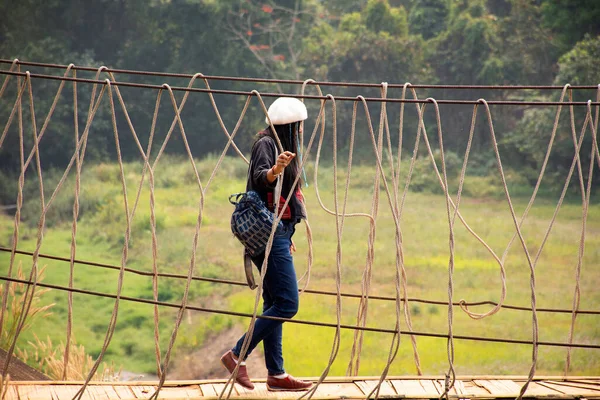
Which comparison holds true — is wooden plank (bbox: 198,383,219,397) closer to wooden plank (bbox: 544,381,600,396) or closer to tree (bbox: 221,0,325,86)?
wooden plank (bbox: 544,381,600,396)

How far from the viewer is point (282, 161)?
2.75 metres

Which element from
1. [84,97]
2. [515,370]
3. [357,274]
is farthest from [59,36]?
[515,370]

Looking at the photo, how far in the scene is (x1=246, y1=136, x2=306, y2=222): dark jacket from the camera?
9.41 feet

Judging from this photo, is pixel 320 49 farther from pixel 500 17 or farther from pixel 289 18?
pixel 500 17

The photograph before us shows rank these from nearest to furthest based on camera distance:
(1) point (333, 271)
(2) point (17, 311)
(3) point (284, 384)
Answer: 1. (3) point (284, 384)
2. (2) point (17, 311)
3. (1) point (333, 271)

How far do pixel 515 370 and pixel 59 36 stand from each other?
10724 mm

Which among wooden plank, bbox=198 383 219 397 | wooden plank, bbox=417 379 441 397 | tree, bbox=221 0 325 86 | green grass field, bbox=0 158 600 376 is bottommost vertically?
green grass field, bbox=0 158 600 376

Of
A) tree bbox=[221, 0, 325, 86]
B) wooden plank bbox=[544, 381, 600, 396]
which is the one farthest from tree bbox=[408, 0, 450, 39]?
wooden plank bbox=[544, 381, 600, 396]

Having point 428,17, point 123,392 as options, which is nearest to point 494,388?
point 123,392

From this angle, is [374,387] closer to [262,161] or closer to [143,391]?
[143,391]

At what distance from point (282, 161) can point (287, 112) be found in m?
0.27

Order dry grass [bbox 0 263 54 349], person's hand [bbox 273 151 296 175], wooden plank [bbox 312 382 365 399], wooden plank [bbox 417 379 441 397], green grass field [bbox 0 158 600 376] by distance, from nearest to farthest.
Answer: person's hand [bbox 273 151 296 175], wooden plank [bbox 312 382 365 399], wooden plank [bbox 417 379 441 397], dry grass [bbox 0 263 54 349], green grass field [bbox 0 158 600 376]

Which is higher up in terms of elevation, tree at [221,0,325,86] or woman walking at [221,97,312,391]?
tree at [221,0,325,86]

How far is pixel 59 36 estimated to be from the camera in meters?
15.6
